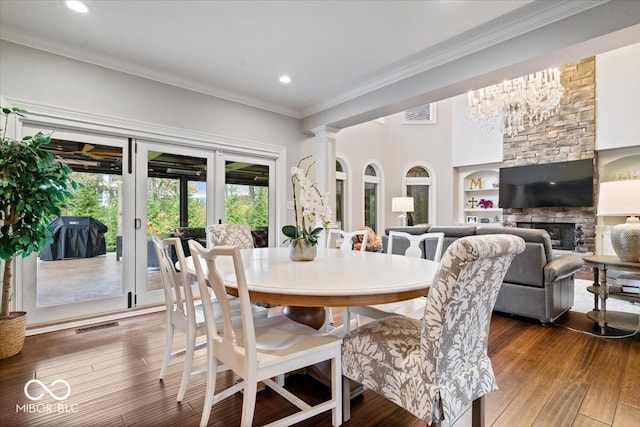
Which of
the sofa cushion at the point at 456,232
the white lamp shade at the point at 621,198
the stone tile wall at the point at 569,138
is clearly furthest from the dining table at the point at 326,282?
the stone tile wall at the point at 569,138

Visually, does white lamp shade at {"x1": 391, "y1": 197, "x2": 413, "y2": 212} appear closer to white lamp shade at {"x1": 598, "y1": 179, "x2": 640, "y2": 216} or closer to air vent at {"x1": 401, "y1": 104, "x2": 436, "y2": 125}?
air vent at {"x1": 401, "y1": 104, "x2": 436, "y2": 125}

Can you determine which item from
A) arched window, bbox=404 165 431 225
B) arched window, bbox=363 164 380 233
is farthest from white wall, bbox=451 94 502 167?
arched window, bbox=363 164 380 233

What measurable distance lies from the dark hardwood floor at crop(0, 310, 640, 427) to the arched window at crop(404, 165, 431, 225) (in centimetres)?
577

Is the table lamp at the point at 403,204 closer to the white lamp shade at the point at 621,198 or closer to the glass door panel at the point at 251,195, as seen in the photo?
the glass door panel at the point at 251,195

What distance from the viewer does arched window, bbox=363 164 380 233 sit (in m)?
8.11

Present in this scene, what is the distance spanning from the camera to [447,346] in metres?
1.17

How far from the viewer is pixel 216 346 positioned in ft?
4.77

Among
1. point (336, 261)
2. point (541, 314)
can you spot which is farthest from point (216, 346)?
point (541, 314)

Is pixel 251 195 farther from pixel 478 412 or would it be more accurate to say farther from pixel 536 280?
pixel 478 412

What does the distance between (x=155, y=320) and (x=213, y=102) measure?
2596 mm

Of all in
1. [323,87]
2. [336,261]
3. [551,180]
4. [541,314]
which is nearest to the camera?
[336,261]

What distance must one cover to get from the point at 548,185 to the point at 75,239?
7.82 m

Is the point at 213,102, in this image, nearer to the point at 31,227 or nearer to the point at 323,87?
the point at 323,87

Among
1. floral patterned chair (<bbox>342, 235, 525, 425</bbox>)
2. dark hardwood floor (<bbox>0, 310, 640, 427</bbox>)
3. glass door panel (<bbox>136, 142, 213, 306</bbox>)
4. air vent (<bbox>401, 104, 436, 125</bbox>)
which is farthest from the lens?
air vent (<bbox>401, 104, 436, 125</bbox>)
